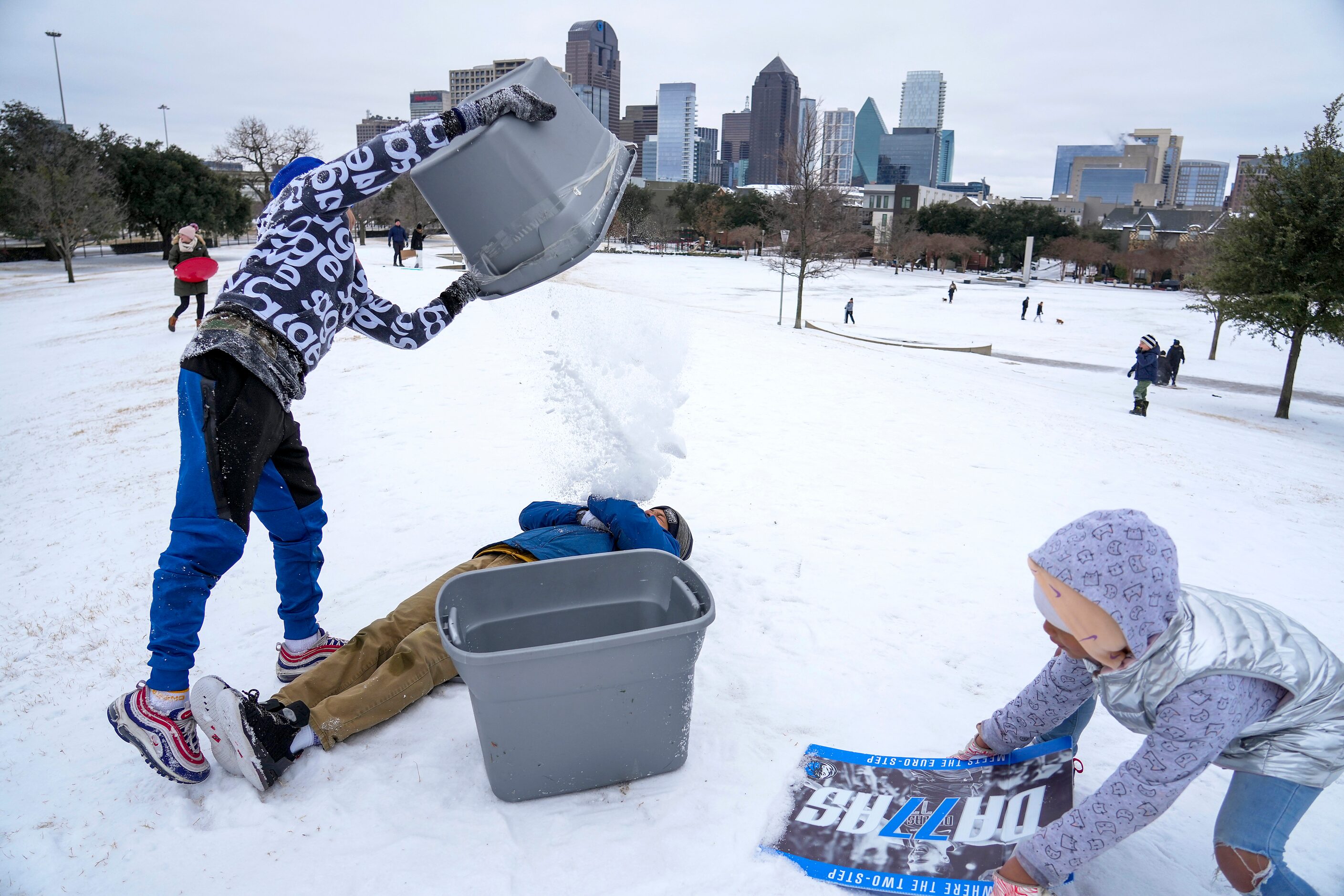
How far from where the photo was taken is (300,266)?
2.52m

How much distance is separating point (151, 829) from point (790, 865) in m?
1.83

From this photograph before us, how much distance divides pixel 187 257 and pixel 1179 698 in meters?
13.9

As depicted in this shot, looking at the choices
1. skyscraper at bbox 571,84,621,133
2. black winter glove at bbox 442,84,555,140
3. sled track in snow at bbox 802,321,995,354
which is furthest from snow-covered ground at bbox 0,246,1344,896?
sled track in snow at bbox 802,321,995,354

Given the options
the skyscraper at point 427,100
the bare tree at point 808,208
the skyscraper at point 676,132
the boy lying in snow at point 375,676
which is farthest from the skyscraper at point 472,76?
the skyscraper at point 676,132

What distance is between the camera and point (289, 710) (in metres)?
2.46

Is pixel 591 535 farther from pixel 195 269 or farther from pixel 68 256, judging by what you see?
pixel 68 256

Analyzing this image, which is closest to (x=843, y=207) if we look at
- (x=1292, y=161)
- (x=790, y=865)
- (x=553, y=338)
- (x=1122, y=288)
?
→ (x=1292, y=161)

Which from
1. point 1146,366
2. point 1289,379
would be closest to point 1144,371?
point 1146,366

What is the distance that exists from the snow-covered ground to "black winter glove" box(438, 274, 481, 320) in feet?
2.06

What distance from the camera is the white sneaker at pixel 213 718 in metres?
2.24

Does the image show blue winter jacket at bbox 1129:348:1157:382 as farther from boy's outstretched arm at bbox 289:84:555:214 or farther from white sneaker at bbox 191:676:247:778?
white sneaker at bbox 191:676:247:778

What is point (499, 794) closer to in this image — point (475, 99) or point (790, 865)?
point (790, 865)

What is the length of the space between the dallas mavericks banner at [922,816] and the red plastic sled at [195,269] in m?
12.7

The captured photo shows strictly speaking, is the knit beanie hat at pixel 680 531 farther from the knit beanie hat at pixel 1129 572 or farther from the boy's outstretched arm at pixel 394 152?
the knit beanie hat at pixel 1129 572
